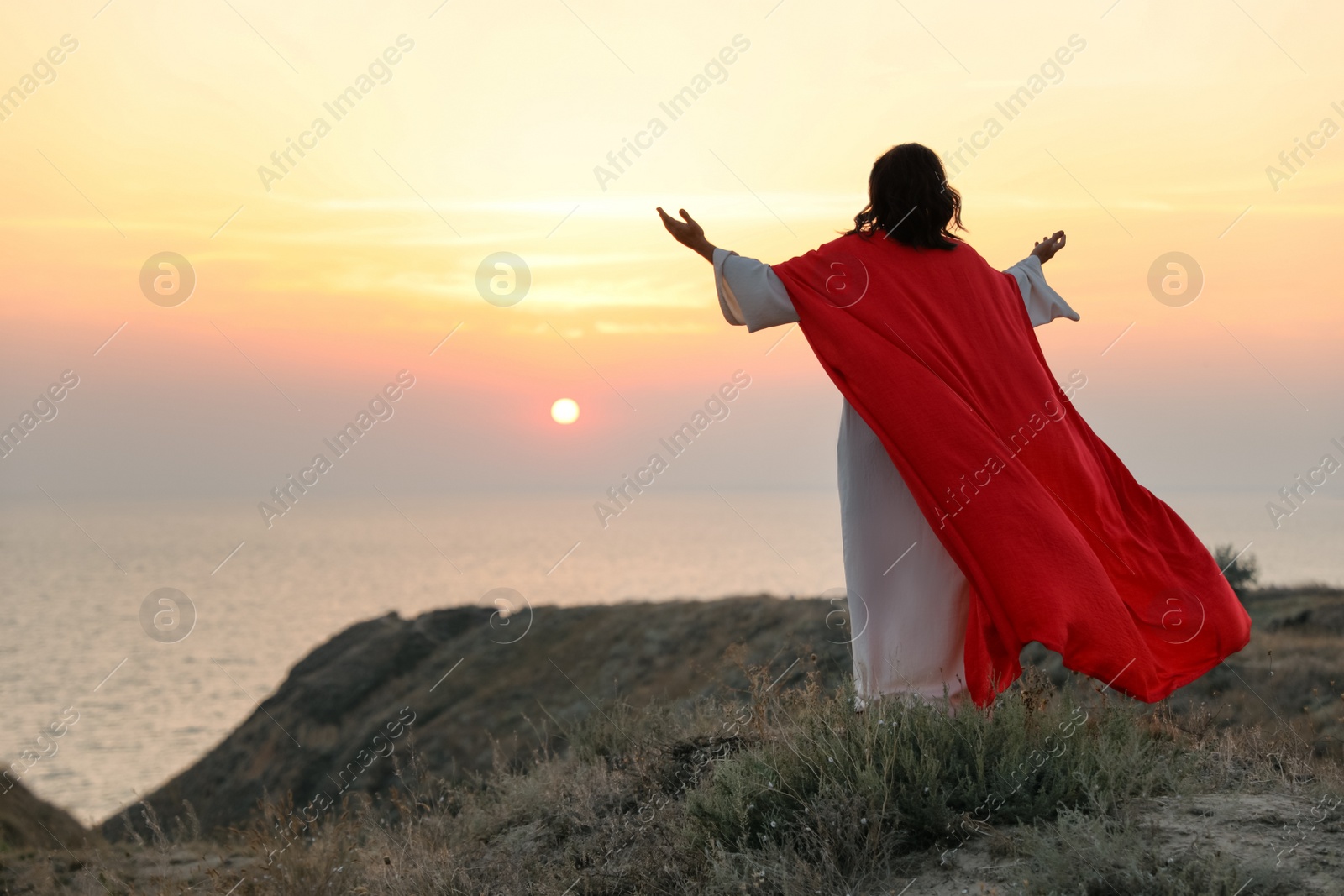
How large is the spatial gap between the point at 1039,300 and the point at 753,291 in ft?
5.04

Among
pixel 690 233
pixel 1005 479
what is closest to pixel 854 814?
pixel 1005 479

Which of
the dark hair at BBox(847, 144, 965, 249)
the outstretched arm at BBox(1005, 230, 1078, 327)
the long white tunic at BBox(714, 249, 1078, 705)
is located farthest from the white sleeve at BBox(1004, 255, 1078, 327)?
the long white tunic at BBox(714, 249, 1078, 705)

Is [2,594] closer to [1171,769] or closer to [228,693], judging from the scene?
[228,693]

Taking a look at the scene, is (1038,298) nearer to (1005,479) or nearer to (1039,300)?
(1039,300)

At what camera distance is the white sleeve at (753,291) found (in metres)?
4.52

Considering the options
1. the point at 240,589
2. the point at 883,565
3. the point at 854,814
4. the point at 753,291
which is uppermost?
the point at 240,589

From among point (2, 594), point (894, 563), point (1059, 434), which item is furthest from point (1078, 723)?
point (2, 594)

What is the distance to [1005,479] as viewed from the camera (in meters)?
4.12

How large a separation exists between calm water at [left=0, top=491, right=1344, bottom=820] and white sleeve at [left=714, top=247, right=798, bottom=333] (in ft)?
16.6

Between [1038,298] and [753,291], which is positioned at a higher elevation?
[753,291]

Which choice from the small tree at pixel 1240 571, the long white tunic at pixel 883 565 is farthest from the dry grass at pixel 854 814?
the small tree at pixel 1240 571

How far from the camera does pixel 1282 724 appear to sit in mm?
7012

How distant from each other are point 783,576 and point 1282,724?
95091 millimetres

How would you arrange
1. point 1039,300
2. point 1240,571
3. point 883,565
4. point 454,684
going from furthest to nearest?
point 454,684, point 1240,571, point 1039,300, point 883,565
